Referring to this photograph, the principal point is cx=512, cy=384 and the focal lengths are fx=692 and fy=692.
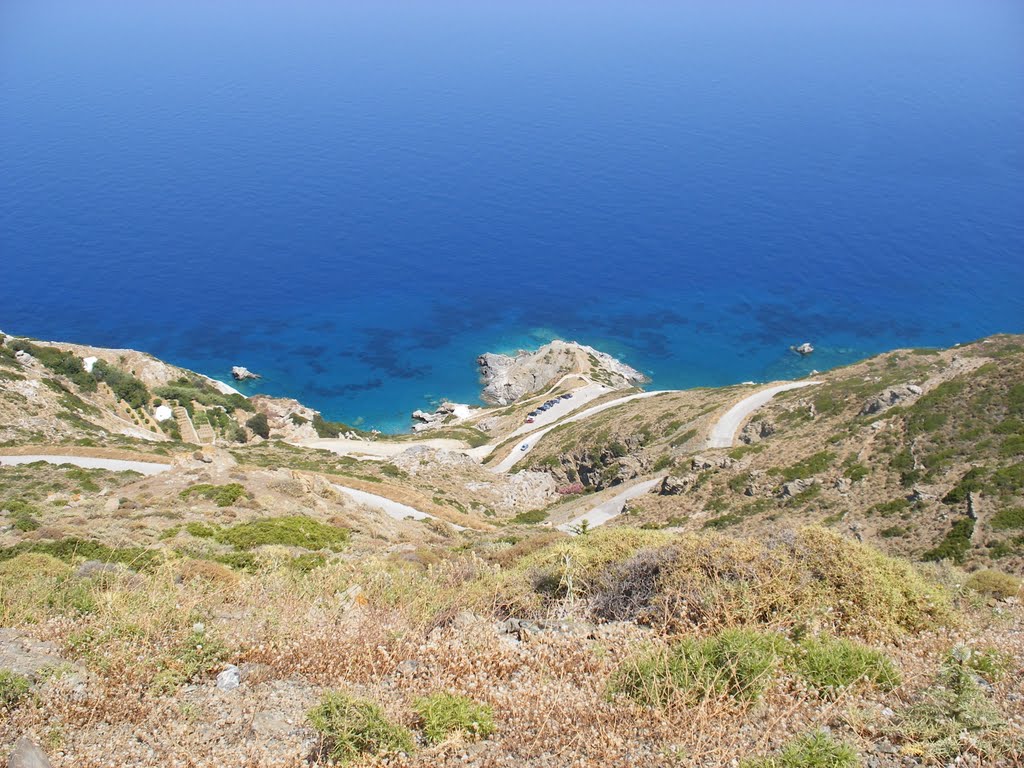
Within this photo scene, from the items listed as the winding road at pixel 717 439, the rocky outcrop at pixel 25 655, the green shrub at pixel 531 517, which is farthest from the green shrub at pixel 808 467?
the rocky outcrop at pixel 25 655

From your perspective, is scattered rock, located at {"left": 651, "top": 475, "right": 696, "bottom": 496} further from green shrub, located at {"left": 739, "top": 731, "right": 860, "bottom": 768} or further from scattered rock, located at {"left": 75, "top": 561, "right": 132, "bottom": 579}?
green shrub, located at {"left": 739, "top": 731, "right": 860, "bottom": 768}

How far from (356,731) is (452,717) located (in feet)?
3.74

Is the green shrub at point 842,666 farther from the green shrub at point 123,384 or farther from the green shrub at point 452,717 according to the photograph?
the green shrub at point 123,384

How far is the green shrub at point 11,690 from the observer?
841cm

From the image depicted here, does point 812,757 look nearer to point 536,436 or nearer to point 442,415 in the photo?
point 536,436

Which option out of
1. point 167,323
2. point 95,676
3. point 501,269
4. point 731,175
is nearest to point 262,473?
point 95,676

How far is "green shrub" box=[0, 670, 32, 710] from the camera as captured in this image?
8414mm

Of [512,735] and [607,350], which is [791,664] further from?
[607,350]

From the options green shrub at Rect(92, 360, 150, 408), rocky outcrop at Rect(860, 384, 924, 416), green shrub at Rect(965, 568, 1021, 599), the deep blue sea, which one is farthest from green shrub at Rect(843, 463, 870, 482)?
the deep blue sea

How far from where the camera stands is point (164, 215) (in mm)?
152750

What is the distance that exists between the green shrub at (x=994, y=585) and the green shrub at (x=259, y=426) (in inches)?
2658

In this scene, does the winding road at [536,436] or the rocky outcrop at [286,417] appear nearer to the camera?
the winding road at [536,436]

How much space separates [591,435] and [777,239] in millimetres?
104014

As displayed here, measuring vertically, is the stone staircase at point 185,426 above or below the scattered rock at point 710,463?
above
